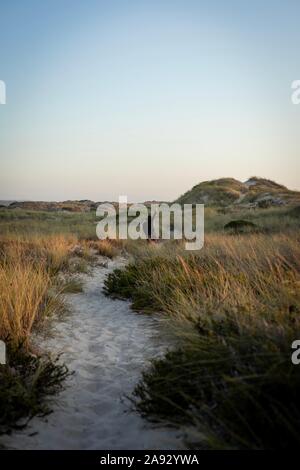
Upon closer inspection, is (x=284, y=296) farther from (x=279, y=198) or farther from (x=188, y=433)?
(x=279, y=198)

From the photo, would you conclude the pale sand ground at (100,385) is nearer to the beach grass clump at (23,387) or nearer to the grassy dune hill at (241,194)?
the beach grass clump at (23,387)

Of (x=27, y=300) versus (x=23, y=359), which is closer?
(x=23, y=359)

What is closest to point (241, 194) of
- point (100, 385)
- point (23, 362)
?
point (100, 385)

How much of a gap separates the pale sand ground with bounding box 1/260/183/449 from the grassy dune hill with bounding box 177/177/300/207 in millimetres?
28494

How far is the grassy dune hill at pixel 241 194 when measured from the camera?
34500 mm

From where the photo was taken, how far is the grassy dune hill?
113ft

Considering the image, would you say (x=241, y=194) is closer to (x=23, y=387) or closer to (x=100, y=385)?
(x=100, y=385)

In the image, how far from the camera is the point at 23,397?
9.15 ft

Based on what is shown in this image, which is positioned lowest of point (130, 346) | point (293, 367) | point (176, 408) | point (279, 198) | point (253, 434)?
point (130, 346)

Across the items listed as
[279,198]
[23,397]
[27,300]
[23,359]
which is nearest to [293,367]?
[23,397]

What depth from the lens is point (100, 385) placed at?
3619 mm

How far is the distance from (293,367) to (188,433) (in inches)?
32.2

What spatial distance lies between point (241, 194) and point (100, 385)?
4184cm
